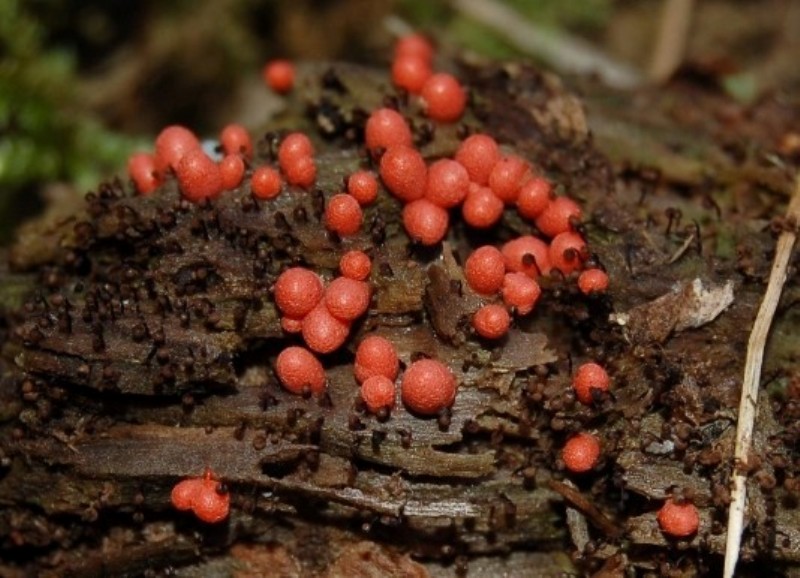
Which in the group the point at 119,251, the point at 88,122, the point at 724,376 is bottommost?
the point at 724,376

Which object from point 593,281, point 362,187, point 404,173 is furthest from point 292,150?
point 593,281

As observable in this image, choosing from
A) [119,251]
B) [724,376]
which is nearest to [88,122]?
[119,251]

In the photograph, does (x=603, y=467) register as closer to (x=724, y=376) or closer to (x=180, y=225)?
(x=724, y=376)

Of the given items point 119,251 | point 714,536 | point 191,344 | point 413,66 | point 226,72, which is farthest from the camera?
point 226,72

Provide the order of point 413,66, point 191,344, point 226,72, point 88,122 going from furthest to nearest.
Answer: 1. point 226,72
2. point 88,122
3. point 413,66
4. point 191,344

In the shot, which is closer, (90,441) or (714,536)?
(714,536)

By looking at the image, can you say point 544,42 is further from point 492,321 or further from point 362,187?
point 492,321
